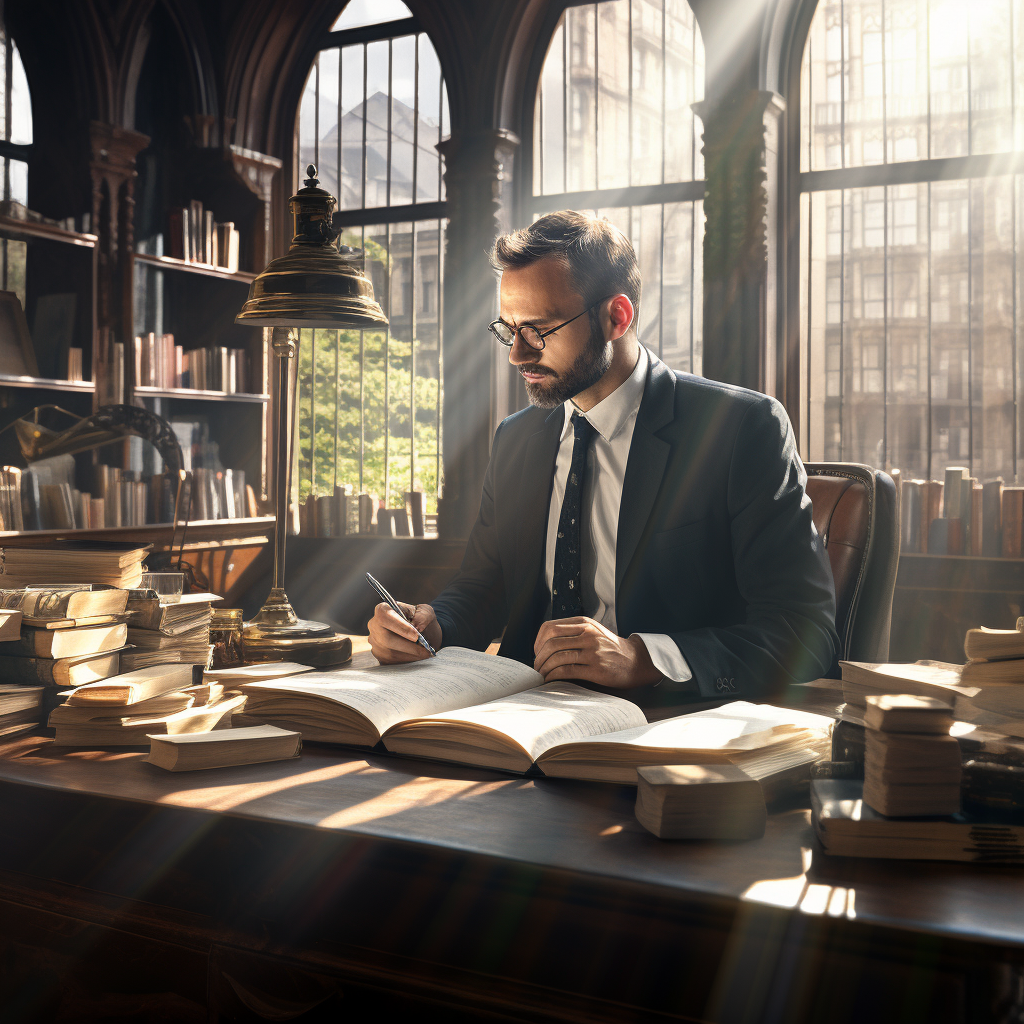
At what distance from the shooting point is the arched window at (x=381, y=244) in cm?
523

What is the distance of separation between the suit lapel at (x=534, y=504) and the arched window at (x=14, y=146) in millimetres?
3303

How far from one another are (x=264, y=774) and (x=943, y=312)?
3870 mm

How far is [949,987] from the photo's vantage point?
0.68 meters

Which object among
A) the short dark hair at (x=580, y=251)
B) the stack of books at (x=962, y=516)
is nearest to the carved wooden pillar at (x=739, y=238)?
the stack of books at (x=962, y=516)

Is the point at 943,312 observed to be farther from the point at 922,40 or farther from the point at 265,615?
the point at 265,615

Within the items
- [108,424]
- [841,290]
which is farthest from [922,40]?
[108,424]

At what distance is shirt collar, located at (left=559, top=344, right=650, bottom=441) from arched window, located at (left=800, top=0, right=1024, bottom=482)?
2547 millimetres

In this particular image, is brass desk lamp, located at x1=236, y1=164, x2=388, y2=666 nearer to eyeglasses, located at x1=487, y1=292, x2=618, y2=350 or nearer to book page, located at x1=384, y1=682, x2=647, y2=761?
eyeglasses, located at x1=487, y1=292, x2=618, y2=350

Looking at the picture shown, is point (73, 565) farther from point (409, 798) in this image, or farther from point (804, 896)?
point (804, 896)

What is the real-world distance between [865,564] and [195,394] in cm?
380

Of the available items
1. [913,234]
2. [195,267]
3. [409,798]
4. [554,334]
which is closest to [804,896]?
[409,798]

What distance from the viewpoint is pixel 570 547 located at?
2.00 metres

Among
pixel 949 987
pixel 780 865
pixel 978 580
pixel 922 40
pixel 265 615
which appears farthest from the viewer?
pixel 922 40

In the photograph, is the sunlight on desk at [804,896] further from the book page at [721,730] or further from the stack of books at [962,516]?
the stack of books at [962,516]
